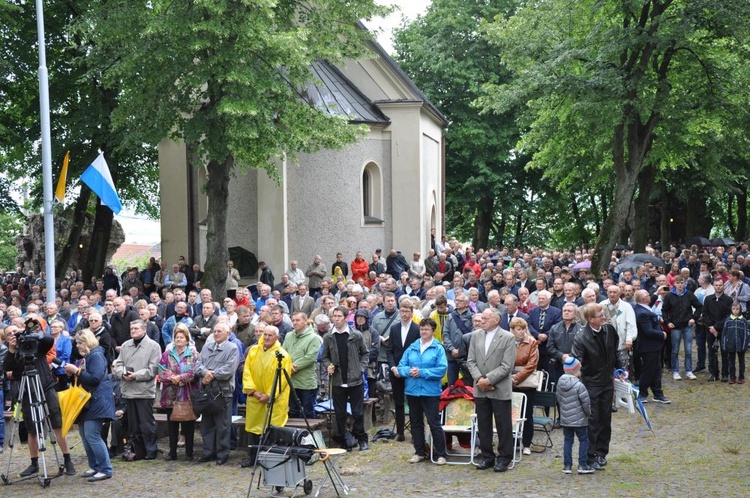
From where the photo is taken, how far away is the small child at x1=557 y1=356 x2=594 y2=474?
31.7ft

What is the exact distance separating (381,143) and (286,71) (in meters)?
6.50

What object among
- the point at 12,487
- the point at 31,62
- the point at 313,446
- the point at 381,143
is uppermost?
the point at 31,62

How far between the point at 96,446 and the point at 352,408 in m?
3.15

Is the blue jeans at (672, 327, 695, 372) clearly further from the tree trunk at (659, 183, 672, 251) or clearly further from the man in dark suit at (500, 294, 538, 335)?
the tree trunk at (659, 183, 672, 251)

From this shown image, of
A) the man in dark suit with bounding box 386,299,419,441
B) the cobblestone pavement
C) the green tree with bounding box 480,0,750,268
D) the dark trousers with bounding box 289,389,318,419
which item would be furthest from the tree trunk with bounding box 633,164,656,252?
the dark trousers with bounding box 289,389,318,419

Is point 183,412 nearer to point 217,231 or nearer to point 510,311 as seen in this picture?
point 510,311

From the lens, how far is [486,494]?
920 cm

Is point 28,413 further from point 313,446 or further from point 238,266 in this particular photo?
point 238,266

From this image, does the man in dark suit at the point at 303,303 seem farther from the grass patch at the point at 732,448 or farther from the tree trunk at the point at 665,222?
the tree trunk at the point at 665,222

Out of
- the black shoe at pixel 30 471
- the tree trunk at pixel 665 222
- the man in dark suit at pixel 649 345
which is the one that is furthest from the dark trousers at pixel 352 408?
the tree trunk at pixel 665 222

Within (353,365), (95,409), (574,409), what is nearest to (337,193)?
(353,365)

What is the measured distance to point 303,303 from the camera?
1762cm

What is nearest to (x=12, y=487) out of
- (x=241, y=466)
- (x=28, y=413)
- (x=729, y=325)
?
(x=28, y=413)

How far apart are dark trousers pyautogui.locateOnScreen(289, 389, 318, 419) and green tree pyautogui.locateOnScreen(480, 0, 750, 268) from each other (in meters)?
12.6
